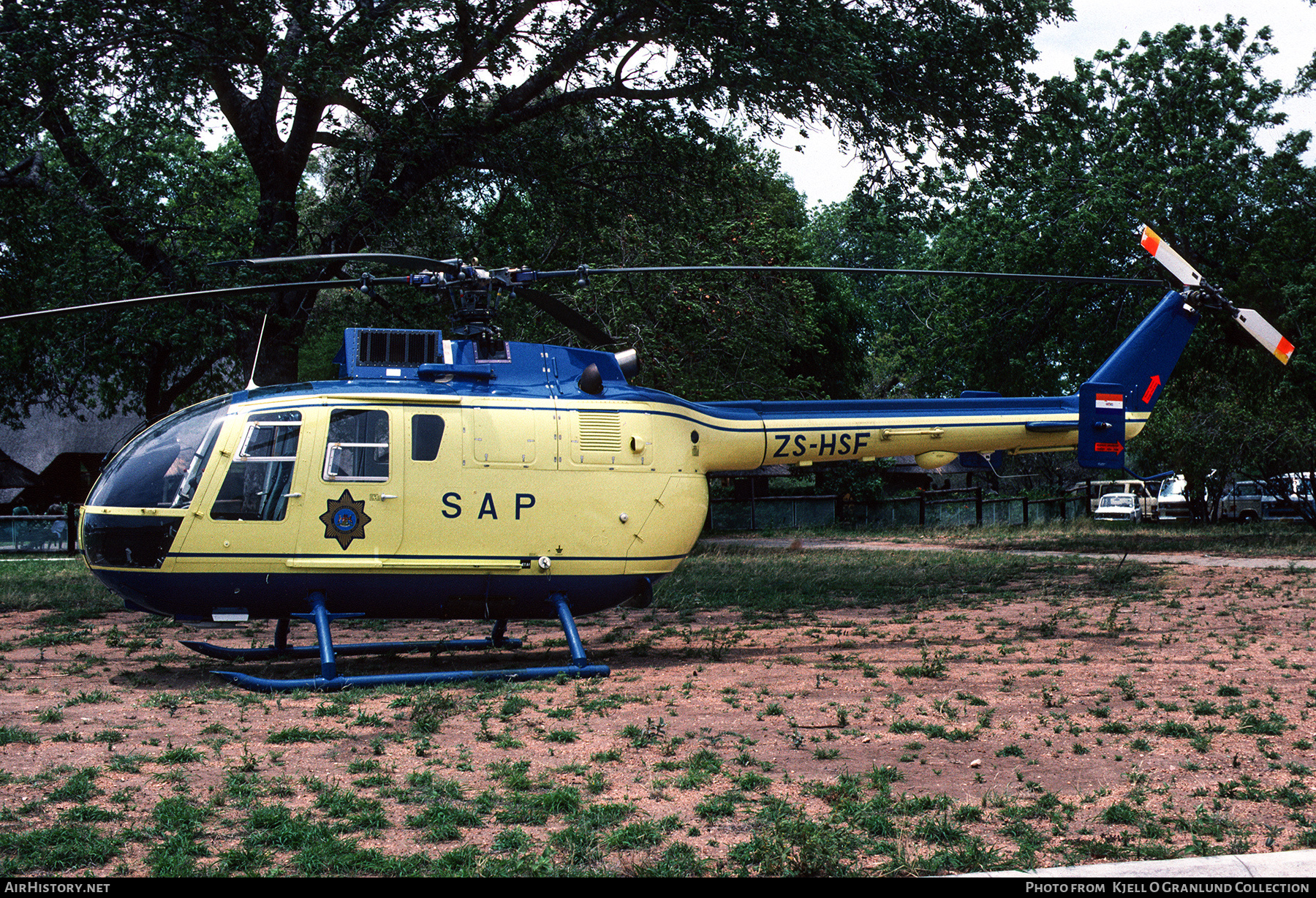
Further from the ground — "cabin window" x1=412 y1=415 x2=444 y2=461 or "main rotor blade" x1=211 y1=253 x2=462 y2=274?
"main rotor blade" x1=211 y1=253 x2=462 y2=274

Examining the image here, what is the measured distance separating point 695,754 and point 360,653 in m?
→ 5.39

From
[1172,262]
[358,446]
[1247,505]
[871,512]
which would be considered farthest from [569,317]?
[1247,505]

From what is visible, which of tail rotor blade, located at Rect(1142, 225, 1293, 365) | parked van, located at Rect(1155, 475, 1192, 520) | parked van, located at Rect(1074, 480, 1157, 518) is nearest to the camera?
tail rotor blade, located at Rect(1142, 225, 1293, 365)

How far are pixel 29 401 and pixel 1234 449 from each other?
33787mm

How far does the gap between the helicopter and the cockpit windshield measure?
0.02 metres

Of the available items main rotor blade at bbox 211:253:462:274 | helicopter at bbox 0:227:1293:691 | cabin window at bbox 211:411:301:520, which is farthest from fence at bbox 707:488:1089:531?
cabin window at bbox 211:411:301:520

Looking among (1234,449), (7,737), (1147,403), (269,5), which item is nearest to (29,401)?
(269,5)

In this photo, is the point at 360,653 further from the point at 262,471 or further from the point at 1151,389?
the point at 1151,389

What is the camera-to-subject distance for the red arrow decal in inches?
558

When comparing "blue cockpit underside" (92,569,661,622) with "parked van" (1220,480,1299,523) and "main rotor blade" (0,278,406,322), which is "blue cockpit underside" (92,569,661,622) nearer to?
"main rotor blade" (0,278,406,322)

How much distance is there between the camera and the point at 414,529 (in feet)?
33.4

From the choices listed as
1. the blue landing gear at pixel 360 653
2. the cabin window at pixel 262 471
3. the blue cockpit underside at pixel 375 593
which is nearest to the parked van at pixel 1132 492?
the blue cockpit underside at pixel 375 593

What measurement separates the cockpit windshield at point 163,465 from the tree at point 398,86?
251 inches

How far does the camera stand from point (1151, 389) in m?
14.2
